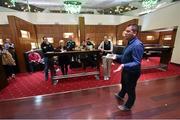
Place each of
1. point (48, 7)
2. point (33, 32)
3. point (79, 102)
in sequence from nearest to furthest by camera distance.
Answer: point (79, 102) → point (33, 32) → point (48, 7)

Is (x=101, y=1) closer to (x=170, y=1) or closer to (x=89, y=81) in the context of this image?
(x=170, y=1)

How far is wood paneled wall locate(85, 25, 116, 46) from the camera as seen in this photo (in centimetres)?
881

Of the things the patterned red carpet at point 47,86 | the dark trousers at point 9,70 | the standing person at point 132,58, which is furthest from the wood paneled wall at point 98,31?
the standing person at point 132,58

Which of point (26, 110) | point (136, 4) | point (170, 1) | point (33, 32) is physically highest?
point (136, 4)

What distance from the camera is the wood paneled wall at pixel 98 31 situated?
881cm

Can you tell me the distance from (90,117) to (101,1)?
25.3 feet

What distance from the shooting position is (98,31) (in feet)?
29.5

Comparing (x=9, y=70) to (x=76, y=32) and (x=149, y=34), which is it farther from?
(x=149, y=34)

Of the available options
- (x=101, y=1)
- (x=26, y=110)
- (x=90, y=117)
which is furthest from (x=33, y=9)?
(x=90, y=117)

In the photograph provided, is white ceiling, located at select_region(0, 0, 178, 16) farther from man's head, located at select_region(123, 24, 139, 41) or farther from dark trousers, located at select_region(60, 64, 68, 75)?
man's head, located at select_region(123, 24, 139, 41)

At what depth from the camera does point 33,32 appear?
24.7 ft

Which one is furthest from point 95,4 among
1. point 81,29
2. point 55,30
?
point 55,30

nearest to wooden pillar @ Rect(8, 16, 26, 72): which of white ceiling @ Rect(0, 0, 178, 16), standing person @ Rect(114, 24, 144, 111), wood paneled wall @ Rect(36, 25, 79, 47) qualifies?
wood paneled wall @ Rect(36, 25, 79, 47)

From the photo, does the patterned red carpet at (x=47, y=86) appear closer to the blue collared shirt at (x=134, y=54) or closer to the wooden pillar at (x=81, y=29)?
the blue collared shirt at (x=134, y=54)
